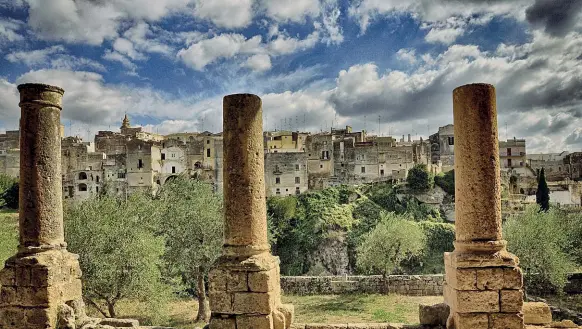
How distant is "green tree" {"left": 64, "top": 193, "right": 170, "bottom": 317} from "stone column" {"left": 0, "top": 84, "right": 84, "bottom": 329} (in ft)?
25.7

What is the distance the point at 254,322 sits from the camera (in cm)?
598

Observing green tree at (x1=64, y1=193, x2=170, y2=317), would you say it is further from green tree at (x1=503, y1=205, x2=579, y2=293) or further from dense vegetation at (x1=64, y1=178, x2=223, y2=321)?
green tree at (x1=503, y1=205, x2=579, y2=293)

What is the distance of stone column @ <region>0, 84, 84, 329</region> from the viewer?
264 inches

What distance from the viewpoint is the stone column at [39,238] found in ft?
22.0

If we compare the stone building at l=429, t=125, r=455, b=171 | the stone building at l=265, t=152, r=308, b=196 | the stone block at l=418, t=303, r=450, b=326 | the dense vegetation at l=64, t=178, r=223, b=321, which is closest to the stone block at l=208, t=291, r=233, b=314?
the stone block at l=418, t=303, r=450, b=326

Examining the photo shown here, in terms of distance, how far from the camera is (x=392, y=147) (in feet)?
193

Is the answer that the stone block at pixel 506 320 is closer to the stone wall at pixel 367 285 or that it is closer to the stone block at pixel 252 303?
the stone block at pixel 252 303

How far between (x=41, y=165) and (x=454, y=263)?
20.8ft

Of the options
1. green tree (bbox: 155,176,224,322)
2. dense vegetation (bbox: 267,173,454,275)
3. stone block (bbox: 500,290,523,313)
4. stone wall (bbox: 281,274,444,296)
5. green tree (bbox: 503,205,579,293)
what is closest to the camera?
stone block (bbox: 500,290,523,313)

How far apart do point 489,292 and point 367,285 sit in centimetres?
1883

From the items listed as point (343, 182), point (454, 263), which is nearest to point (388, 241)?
point (454, 263)

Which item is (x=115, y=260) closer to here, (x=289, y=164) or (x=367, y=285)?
(x=367, y=285)

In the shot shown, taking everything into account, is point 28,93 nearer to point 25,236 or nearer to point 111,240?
point 25,236

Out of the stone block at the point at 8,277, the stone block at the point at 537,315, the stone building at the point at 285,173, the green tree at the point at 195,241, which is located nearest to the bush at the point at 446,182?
the stone building at the point at 285,173
